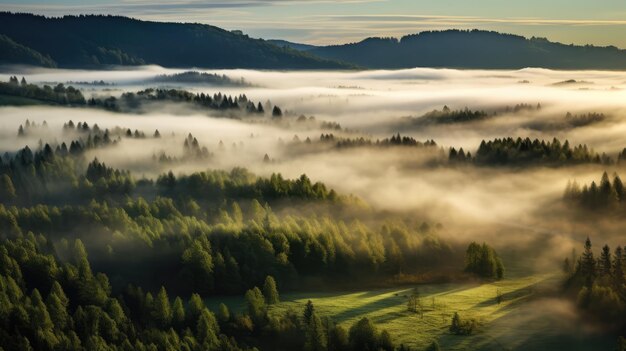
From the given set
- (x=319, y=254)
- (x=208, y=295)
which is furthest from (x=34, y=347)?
(x=319, y=254)

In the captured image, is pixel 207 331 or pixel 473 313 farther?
pixel 473 313

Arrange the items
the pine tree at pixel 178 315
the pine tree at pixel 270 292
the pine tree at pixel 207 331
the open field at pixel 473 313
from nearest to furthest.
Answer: the pine tree at pixel 207 331
the open field at pixel 473 313
the pine tree at pixel 178 315
the pine tree at pixel 270 292

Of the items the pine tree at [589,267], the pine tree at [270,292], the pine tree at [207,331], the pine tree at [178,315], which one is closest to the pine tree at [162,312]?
the pine tree at [178,315]

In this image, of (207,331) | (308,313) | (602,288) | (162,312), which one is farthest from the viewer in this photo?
(602,288)

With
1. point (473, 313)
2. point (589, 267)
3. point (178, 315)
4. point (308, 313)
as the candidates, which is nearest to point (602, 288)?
point (589, 267)

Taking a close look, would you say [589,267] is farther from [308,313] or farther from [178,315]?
[178,315]

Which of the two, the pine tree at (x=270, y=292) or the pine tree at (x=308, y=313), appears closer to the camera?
the pine tree at (x=308, y=313)

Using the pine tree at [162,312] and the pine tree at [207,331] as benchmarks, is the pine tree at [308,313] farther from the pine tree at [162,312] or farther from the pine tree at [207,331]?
the pine tree at [162,312]

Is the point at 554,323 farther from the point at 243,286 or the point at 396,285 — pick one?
the point at 243,286
